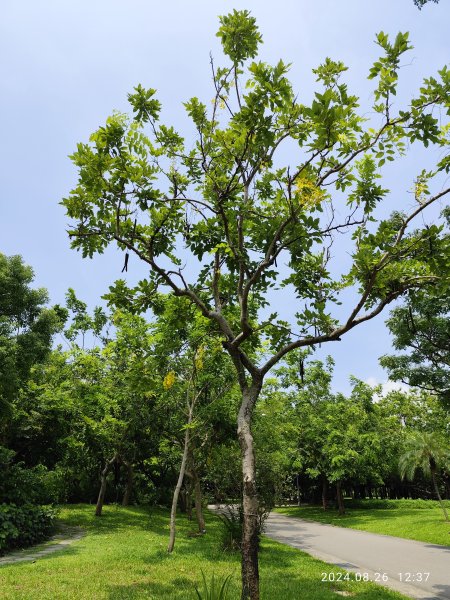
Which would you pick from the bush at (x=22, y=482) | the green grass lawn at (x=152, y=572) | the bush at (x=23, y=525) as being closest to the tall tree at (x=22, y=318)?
the bush at (x=22, y=482)

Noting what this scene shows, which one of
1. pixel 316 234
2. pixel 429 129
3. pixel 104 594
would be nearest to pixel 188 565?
pixel 104 594

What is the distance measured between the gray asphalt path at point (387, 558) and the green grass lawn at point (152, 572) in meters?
0.78

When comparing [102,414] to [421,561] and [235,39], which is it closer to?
[421,561]

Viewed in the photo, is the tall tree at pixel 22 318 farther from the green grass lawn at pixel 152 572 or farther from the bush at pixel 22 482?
the green grass lawn at pixel 152 572

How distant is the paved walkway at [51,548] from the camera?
1107cm

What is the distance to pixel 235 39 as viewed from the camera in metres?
6.02

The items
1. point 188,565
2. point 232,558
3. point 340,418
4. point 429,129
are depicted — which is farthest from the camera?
point 340,418

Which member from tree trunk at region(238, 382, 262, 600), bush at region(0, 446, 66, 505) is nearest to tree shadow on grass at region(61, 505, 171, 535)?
bush at region(0, 446, 66, 505)

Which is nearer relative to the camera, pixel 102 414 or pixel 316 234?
pixel 316 234

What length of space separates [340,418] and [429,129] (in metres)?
26.5

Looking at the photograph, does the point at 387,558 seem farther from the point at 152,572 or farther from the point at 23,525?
the point at 23,525

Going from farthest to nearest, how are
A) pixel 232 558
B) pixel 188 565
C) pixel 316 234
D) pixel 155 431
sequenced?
1. pixel 155 431
2. pixel 232 558
3. pixel 188 565
4. pixel 316 234

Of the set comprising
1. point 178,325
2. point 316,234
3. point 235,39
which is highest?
point 235,39

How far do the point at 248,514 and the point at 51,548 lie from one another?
994 centimetres
